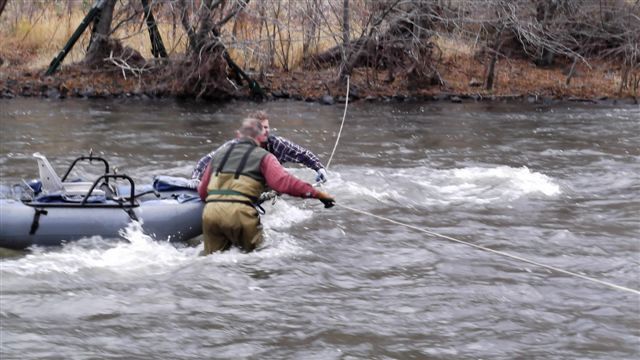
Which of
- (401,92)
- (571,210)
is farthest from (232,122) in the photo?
(571,210)

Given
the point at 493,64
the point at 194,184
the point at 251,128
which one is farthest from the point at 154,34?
the point at 251,128

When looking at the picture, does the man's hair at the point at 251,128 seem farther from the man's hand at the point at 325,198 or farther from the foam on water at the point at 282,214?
the foam on water at the point at 282,214

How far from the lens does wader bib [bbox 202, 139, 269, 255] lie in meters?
7.12

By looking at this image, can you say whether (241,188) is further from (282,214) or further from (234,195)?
(282,214)

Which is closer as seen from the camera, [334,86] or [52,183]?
[52,183]

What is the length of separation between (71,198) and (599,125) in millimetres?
11600

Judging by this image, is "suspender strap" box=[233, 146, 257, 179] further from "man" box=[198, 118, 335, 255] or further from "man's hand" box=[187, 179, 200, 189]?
"man's hand" box=[187, 179, 200, 189]

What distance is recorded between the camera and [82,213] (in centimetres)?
739

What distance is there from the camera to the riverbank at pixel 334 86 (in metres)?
19.5

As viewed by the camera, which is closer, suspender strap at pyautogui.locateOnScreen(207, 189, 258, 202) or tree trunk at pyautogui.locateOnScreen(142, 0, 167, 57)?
suspender strap at pyautogui.locateOnScreen(207, 189, 258, 202)

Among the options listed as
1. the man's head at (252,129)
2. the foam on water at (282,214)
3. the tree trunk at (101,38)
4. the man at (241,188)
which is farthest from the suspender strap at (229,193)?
the tree trunk at (101,38)

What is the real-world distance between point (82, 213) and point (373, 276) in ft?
8.29

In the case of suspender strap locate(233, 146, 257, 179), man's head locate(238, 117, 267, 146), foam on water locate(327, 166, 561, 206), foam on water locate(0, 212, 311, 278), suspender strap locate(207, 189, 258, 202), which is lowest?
foam on water locate(0, 212, 311, 278)

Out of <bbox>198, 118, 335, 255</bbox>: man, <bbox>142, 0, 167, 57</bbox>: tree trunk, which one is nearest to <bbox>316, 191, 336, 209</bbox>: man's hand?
<bbox>198, 118, 335, 255</bbox>: man
